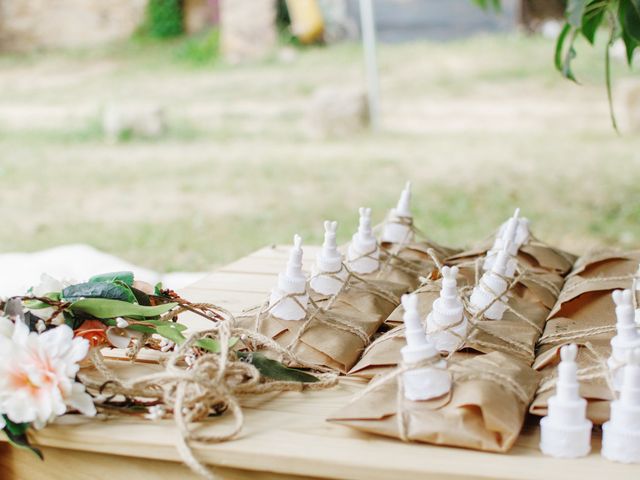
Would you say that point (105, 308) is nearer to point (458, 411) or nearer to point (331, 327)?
point (331, 327)

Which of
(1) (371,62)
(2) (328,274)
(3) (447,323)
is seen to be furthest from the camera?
(1) (371,62)

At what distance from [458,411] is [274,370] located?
10.4 inches

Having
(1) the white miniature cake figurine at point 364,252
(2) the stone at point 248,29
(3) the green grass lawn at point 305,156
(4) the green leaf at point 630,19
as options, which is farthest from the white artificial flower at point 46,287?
(2) the stone at point 248,29

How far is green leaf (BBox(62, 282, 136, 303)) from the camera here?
120cm

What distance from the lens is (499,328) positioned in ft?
3.97

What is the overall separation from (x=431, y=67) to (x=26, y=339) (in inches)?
268

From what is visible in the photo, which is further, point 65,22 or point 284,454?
point 65,22

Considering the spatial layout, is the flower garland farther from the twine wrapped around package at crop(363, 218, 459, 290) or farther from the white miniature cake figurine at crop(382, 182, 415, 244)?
the white miniature cake figurine at crop(382, 182, 415, 244)

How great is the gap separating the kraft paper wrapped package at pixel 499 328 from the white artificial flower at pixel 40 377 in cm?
34

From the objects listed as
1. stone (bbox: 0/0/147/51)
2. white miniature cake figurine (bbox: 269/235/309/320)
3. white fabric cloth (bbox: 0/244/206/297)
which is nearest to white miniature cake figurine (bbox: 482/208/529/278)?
white miniature cake figurine (bbox: 269/235/309/320)

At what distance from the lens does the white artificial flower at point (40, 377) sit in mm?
1000

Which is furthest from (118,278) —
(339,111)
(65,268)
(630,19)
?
(339,111)

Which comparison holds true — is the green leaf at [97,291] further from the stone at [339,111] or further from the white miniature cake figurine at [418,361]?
the stone at [339,111]

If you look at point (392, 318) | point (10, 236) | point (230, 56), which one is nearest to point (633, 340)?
point (392, 318)
